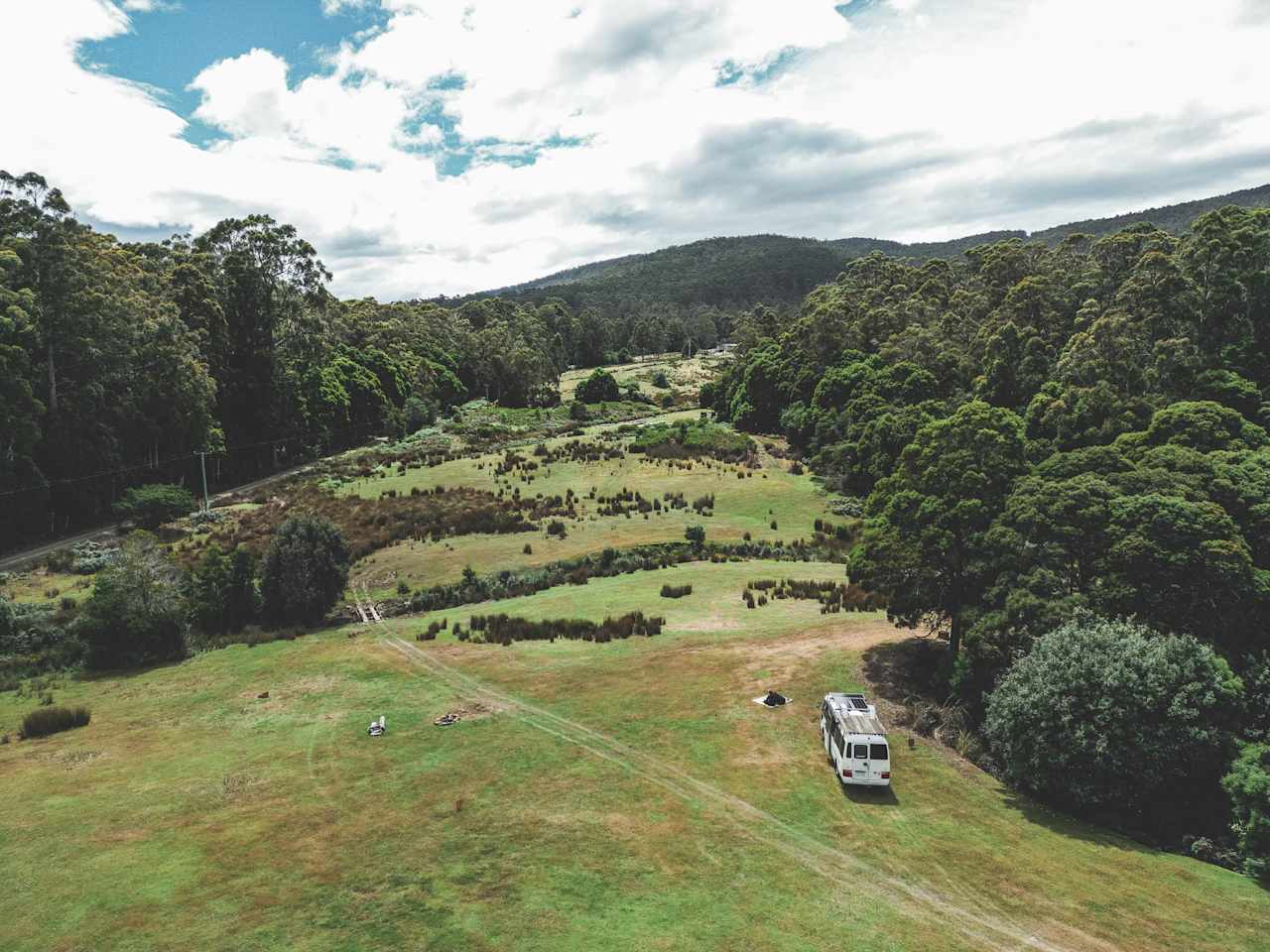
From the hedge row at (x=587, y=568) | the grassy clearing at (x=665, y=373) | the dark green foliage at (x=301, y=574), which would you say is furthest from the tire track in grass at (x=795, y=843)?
the grassy clearing at (x=665, y=373)

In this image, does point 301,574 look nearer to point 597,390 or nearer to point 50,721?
point 50,721

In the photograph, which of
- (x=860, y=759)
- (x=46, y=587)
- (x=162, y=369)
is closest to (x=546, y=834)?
(x=860, y=759)

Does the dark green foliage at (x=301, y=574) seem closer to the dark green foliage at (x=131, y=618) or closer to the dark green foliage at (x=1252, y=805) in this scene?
the dark green foliage at (x=131, y=618)

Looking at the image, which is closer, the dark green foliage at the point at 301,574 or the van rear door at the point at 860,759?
the van rear door at the point at 860,759

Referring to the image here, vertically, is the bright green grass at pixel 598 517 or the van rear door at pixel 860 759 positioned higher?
the bright green grass at pixel 598 517

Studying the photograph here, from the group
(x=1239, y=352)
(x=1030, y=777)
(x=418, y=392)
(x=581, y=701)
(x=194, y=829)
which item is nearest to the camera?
(x=194, y=829)

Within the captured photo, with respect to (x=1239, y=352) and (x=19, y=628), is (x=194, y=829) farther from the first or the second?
(x=1239, y=352)

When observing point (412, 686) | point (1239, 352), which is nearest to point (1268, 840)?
point (412, 686)

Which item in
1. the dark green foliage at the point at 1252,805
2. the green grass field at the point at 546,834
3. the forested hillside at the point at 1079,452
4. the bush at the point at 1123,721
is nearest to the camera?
the green grass field at the point at 546,834
